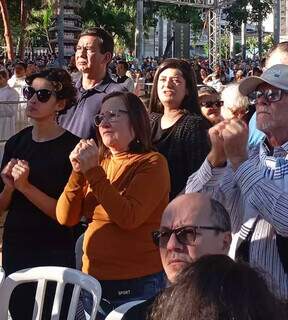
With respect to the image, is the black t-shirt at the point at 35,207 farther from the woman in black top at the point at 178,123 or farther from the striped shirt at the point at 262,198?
the striped shirt at the point at 262,198

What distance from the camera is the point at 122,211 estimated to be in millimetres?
2670

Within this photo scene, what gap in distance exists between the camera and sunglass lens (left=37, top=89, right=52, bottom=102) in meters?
3.27

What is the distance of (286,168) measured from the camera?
7.02ft

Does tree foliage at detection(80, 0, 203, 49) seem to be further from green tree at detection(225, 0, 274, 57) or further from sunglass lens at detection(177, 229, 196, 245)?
sunglass lens at detection(177, 229, 196, 245)

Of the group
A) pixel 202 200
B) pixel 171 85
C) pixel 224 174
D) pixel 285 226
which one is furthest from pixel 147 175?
pixel 171 85

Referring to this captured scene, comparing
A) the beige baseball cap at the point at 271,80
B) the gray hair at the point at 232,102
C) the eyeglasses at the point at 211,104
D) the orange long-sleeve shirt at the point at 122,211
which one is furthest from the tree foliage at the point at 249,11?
the beige baseball cap at the point at 271,80

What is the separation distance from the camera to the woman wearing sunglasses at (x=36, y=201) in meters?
3.07

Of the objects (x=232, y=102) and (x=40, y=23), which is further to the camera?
(x=40, y=23)

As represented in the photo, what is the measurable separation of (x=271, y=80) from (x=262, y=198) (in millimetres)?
419

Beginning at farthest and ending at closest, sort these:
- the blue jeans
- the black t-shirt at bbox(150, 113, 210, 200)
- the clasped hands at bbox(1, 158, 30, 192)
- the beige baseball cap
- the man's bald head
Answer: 1. the black t-shirt at bbox(150, 113, 210, 200)
2. the clasped hands at bbox(1, 158, 30, 192)
3. the blue jeans
4. the beige baseball cap
5. the man's bald head

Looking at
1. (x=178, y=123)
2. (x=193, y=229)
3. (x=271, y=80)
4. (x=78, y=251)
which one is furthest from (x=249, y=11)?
(x=193, y=229)

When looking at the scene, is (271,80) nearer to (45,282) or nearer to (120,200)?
(120,200)

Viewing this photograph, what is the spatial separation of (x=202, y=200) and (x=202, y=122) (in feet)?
5.34

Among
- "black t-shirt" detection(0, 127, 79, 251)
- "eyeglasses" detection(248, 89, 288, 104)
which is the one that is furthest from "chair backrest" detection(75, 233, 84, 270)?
"eyeglasses" detection(248, 89, 288, 104)
